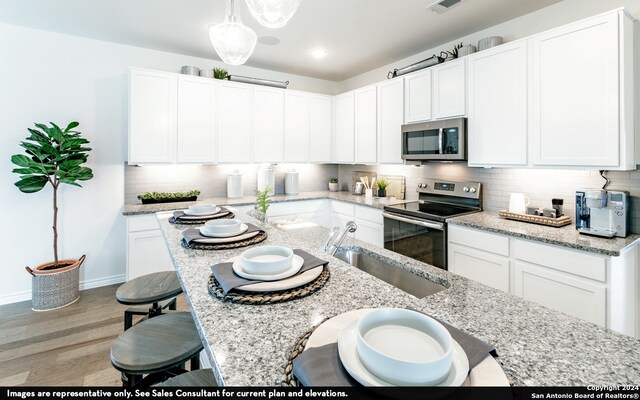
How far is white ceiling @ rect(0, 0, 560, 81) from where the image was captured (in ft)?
8.87

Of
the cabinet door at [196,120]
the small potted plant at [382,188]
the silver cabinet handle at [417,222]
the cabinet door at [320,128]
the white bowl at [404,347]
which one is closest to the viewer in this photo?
the white bowl at [404,347]

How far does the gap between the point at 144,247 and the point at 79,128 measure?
1538mm

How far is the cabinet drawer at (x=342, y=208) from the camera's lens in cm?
411

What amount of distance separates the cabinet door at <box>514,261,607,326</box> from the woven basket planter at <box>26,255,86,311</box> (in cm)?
414

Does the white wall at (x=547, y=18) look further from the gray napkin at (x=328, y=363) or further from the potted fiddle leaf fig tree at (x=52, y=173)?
the potted fiddle leaf fig tree at (x=52, y=173)

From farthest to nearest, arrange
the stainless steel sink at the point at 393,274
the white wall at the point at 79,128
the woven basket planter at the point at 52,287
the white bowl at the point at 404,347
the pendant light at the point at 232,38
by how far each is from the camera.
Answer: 1. the white wall at the point at 79,128
2. the woven basket planter at the point at 52,287
3. the pendant light at the point at 232,38
4. the stainless steel sink at the point at 393,274
5. the white bowl at the point at 404,347

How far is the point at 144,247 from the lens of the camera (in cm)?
331

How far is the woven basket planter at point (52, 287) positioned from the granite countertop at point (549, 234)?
3788 millimetres

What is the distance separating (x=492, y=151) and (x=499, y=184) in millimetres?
448

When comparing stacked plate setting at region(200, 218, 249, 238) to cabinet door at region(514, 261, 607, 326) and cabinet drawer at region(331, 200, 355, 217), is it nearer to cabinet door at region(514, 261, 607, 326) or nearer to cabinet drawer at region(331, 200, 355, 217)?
cabinet door at region(514, 261, 607, 326)

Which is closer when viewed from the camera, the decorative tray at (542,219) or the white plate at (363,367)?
the white plate at (363,367)

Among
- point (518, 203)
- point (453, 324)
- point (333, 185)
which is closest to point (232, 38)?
point (453, 324)

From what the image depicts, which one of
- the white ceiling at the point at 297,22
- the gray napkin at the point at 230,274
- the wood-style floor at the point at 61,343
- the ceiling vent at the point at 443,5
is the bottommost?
the wood-style floor at the point at 61,343

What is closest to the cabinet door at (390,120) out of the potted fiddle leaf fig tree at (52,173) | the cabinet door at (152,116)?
the cabinet door at (152,116)
